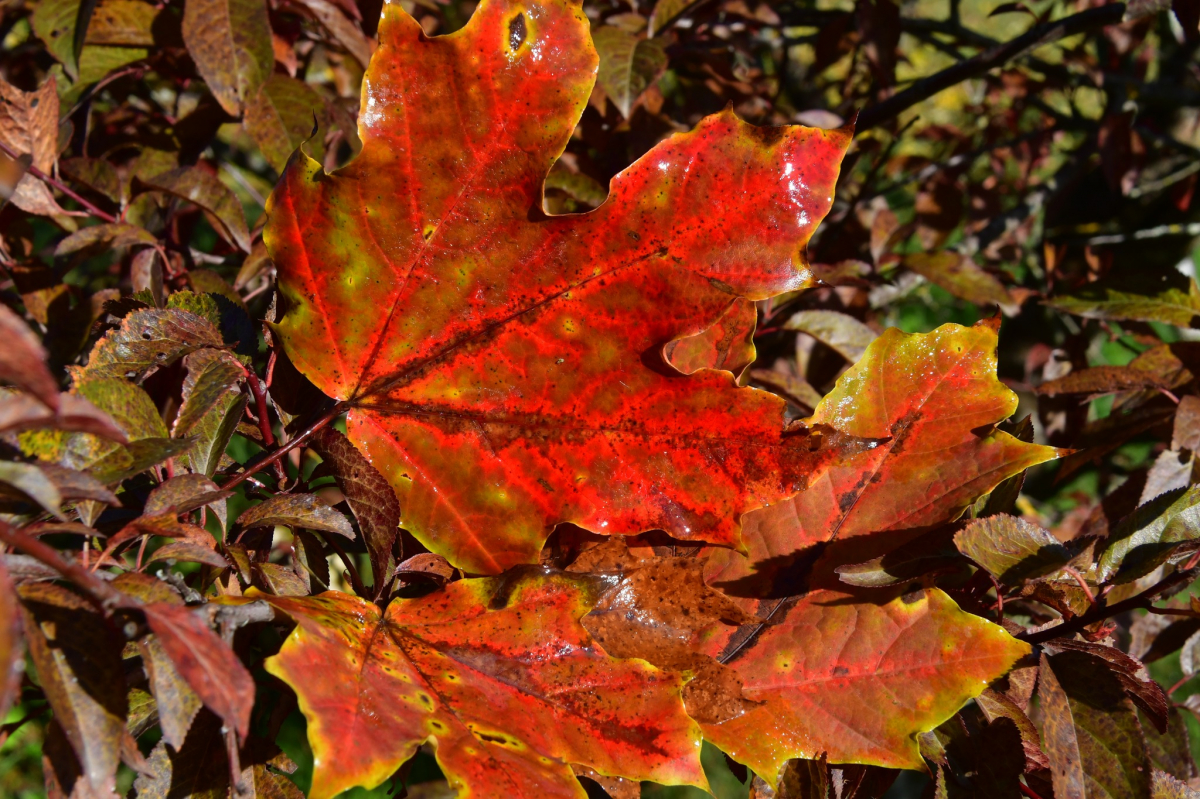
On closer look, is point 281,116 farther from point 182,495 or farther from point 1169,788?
point 1169,788

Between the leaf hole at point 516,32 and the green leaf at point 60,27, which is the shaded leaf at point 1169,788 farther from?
the green leaf at point 60,27

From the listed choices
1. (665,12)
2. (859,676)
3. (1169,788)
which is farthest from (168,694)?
(665,12)

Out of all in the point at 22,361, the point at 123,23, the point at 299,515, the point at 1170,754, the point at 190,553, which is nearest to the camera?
the point at 22,361

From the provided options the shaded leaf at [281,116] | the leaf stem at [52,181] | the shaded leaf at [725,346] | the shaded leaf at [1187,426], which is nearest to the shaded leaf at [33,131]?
the leaf stem at [52,181]

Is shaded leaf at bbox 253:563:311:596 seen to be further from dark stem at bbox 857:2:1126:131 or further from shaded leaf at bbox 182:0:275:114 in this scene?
dark stem at bbox 857:2:1126:131

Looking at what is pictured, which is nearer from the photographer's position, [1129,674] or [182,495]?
[182,495]

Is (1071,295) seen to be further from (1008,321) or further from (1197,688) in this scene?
(1197,688)
